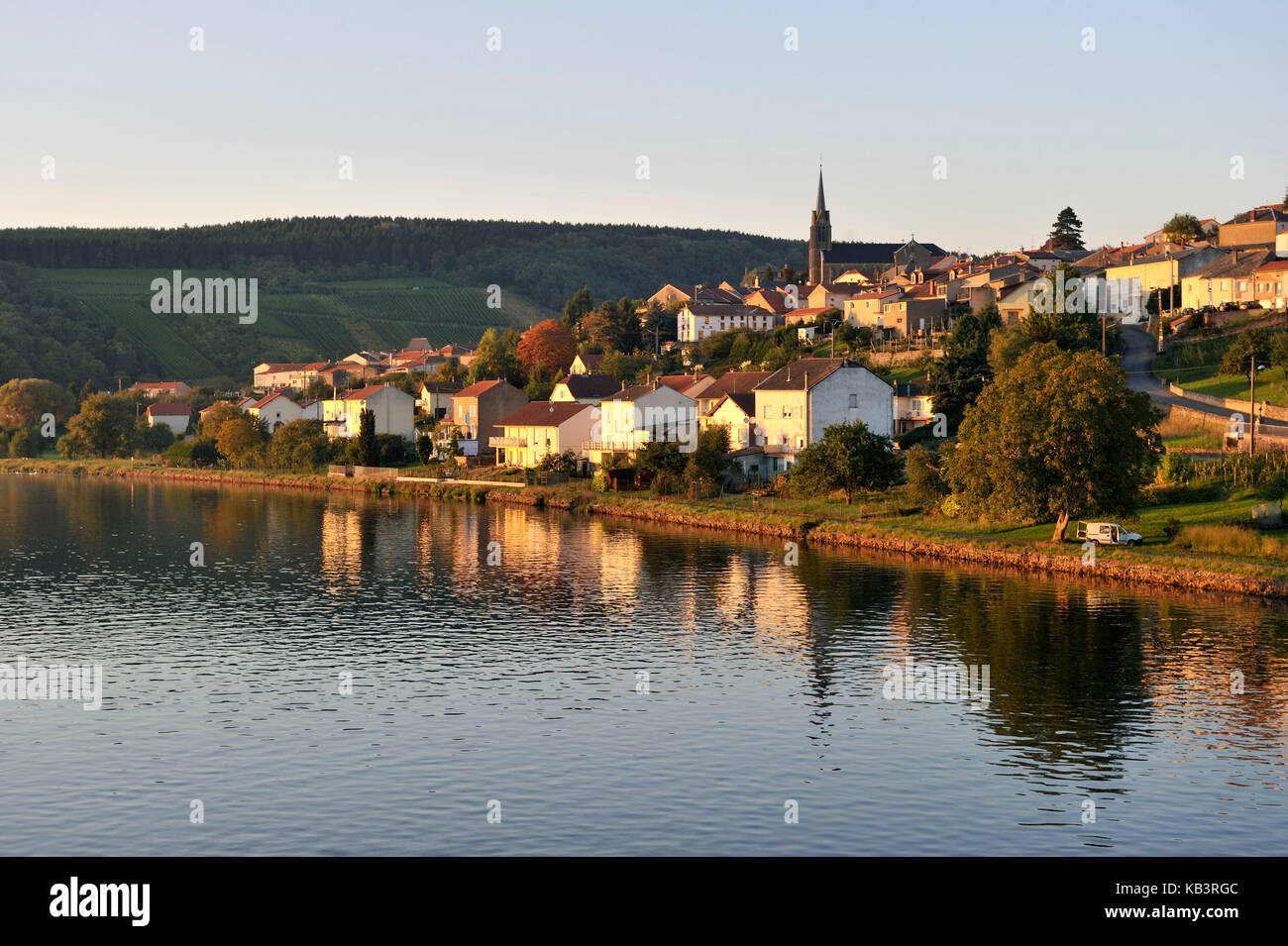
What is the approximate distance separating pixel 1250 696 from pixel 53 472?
12817 cm

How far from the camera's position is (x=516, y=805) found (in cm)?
2547

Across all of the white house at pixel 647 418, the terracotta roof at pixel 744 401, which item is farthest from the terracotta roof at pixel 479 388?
the terracotta roof at pixel 744 401

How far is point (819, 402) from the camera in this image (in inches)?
3351

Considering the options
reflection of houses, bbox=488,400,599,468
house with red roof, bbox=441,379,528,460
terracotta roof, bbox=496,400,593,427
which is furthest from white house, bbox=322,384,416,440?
terracotta roof, bbox=496,400,593,427

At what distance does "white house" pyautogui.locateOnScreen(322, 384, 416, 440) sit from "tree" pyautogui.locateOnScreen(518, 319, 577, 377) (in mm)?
13486

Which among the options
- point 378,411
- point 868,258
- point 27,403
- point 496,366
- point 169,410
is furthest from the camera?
point 868,258

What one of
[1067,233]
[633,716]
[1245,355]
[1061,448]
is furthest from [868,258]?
[633,716]

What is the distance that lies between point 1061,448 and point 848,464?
17.9 m

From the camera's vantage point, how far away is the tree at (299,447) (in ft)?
399

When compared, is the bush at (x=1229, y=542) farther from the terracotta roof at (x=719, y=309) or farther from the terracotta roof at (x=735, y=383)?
the terracotta roof at (x=719, y=309)

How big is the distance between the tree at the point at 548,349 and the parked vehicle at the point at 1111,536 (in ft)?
294

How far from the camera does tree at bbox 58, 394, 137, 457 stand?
144000 mm

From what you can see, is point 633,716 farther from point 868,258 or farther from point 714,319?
point 868,258
